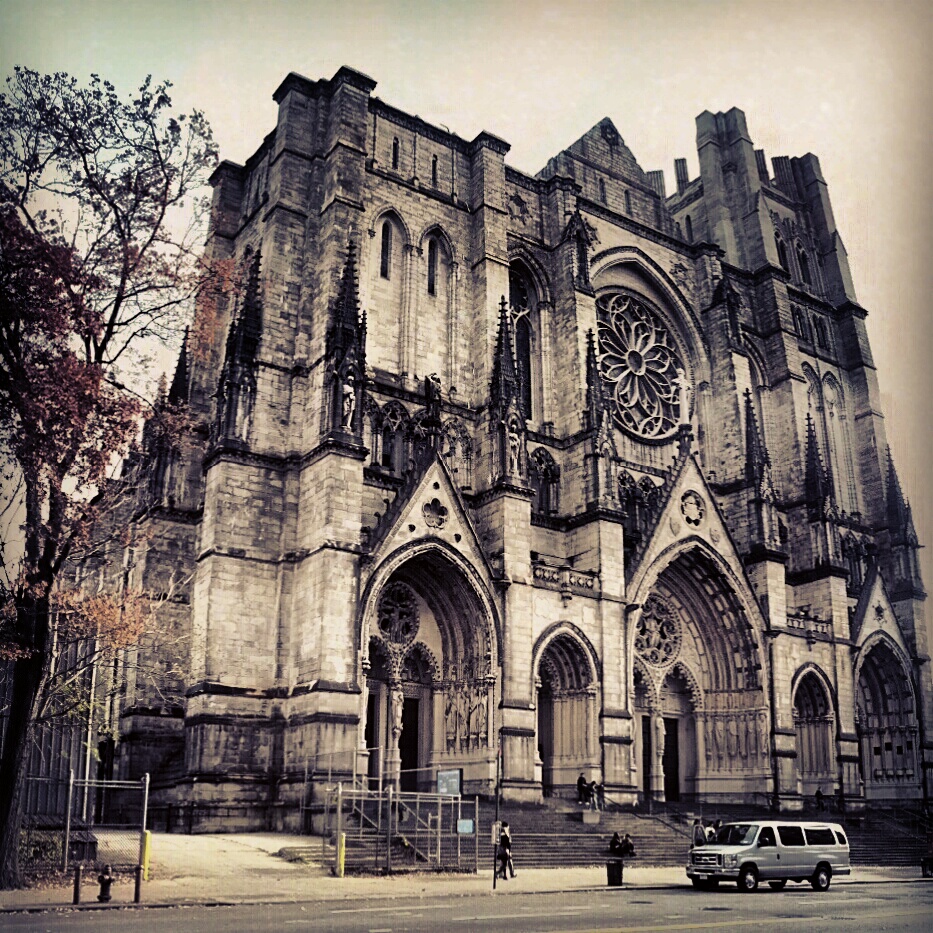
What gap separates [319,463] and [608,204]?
745 inches

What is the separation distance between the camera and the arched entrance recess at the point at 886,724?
37625 mm

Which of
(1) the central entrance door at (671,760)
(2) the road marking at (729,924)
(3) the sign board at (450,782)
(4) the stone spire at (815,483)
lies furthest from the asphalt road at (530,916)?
(4) the stone spire at (815,483)

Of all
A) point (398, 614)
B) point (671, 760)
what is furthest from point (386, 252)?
point (671, 760)

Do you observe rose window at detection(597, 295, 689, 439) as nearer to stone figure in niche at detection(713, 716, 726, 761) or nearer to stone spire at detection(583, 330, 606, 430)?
stone spire at detection(583, 330, 606, 430)

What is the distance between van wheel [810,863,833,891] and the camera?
20.0 metres

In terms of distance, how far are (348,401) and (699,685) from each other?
16.1 m

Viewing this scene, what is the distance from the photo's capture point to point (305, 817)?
2302 centimetres

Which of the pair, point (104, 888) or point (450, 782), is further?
point (450, 782)

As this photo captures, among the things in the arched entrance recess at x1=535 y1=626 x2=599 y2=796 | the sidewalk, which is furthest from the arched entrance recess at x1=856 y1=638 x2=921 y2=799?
the sidewalk

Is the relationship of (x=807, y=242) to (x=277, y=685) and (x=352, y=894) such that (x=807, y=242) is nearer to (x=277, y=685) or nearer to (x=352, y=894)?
(x=277, y=685)

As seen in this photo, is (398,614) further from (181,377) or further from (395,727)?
(181,377)

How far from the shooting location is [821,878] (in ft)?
66.0

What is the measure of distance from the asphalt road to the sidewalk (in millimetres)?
770

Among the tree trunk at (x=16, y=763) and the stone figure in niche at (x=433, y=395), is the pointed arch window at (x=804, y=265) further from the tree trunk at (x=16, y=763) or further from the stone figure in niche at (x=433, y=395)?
the tree trunk at (x=16, y=763)
